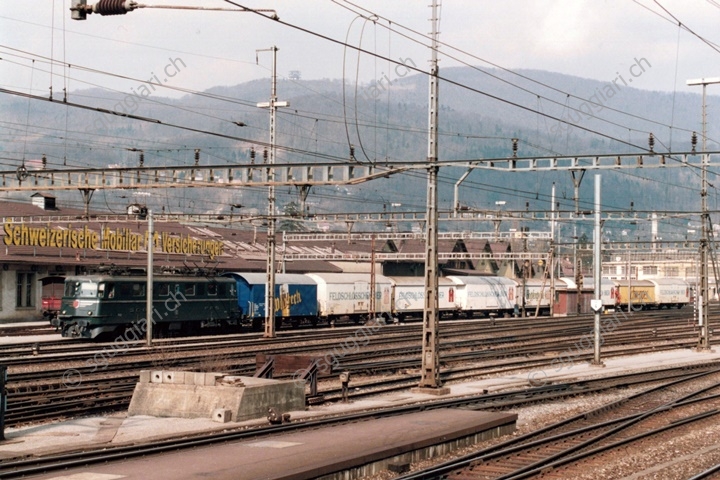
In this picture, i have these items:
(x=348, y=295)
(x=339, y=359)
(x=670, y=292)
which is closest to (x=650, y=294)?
(x=670, y=292)

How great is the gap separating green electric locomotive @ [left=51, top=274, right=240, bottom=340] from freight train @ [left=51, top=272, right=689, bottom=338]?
46 mm

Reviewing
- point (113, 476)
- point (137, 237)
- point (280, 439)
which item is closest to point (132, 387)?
point (280, 439)

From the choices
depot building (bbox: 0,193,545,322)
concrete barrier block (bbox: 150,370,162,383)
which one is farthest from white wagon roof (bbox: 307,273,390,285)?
concrete barrier block (bbox: 150,370,162,383)

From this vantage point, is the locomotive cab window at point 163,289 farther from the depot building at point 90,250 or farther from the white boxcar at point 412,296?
the white boxcar at point 412,296

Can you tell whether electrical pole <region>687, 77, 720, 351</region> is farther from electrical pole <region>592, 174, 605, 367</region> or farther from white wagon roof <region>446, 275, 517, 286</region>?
white wagon roof <region>446, 275, 517, 286</region>

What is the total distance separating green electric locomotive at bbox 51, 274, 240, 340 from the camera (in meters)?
41.6

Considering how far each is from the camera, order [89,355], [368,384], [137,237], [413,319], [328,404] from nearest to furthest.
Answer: [328,404] < [368,384] < [89,355] < [137,237] < [413,319]

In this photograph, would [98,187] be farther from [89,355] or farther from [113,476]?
[113,476]

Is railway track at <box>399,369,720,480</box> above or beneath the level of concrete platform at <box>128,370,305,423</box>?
beneath

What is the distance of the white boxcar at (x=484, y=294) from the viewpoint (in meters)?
74.8

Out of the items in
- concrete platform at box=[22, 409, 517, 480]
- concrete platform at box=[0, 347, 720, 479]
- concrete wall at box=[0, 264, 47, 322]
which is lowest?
concrete platform at box=[0, 347, 720, 479]

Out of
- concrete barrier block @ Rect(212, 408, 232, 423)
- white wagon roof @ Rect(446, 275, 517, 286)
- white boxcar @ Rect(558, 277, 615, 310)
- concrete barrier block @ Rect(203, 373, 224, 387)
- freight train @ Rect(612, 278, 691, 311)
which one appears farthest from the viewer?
freight train @ Rect(612, 278, 691, 311)

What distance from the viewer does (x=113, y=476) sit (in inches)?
535

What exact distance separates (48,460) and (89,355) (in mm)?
20037
